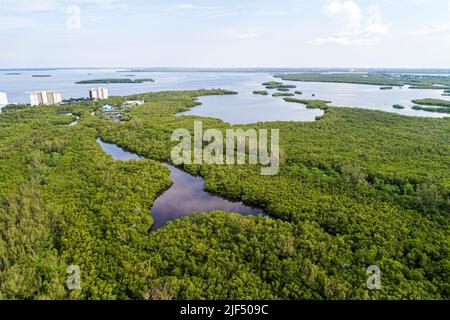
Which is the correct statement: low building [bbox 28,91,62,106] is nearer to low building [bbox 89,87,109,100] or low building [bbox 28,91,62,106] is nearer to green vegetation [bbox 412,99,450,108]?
low building [bbox 89,87,109,100]

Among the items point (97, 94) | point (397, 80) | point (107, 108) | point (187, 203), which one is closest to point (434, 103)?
point (187, 203)

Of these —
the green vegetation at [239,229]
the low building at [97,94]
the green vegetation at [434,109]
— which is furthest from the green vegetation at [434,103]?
the low building at [97,94]

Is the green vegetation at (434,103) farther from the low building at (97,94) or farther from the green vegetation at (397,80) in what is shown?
the low building at (97,94)

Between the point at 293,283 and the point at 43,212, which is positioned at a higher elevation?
the point at 43,212

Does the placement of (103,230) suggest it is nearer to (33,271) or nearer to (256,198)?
(33,271)
